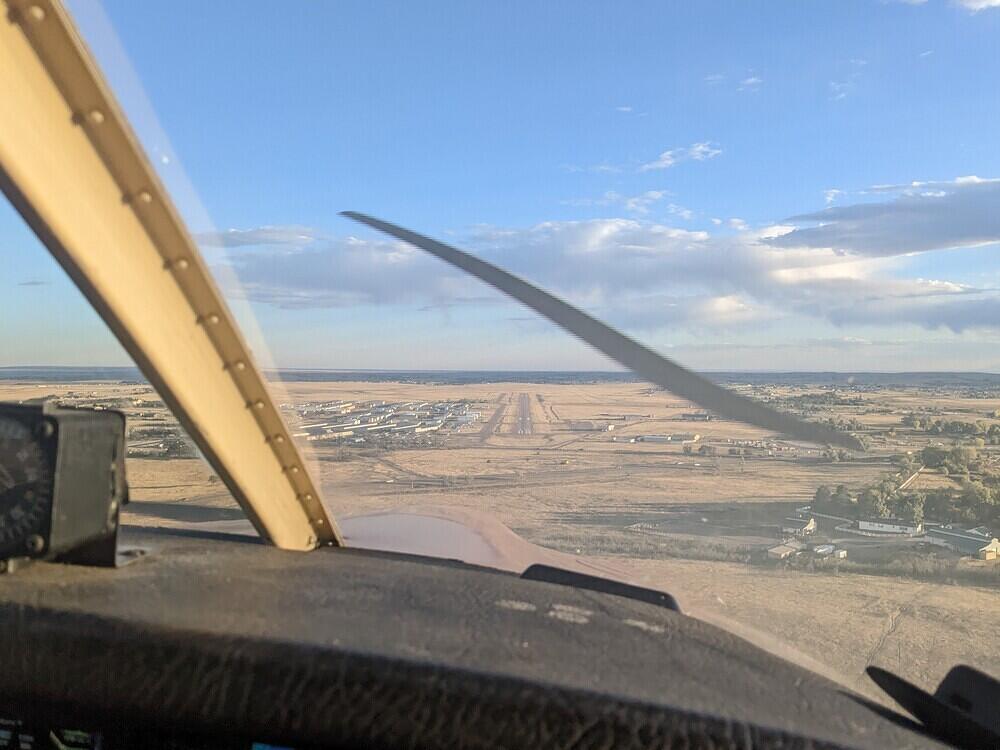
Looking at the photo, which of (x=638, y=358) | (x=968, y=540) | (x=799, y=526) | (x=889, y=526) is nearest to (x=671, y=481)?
(x=799, y=526)

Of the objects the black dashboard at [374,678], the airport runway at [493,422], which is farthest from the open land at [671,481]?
the black dashboard at [374,678]

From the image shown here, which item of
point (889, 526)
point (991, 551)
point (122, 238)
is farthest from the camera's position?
point (889, 526)

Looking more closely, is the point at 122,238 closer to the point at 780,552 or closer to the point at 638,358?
the point at 638,358

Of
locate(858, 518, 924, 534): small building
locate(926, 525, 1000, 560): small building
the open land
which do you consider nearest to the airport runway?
the open land

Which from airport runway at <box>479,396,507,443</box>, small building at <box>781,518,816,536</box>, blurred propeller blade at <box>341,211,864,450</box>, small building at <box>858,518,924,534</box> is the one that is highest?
blurred propeller blade at <box>341,211,864,450</box>

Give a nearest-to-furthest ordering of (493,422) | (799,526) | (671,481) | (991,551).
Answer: (991,551) → (799,526) → (671,481) → (493,422)

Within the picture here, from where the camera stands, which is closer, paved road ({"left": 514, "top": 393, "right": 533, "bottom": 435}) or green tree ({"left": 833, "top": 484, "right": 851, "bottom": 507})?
green tree ({"left": 833, "top": 484, "right": 851, "bottom": 507})

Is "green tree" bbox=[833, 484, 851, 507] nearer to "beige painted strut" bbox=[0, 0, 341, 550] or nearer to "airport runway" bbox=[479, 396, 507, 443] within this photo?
"airport runway" bbox=[479, 396, 507, 443]

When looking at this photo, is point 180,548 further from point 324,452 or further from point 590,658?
point 590,658
